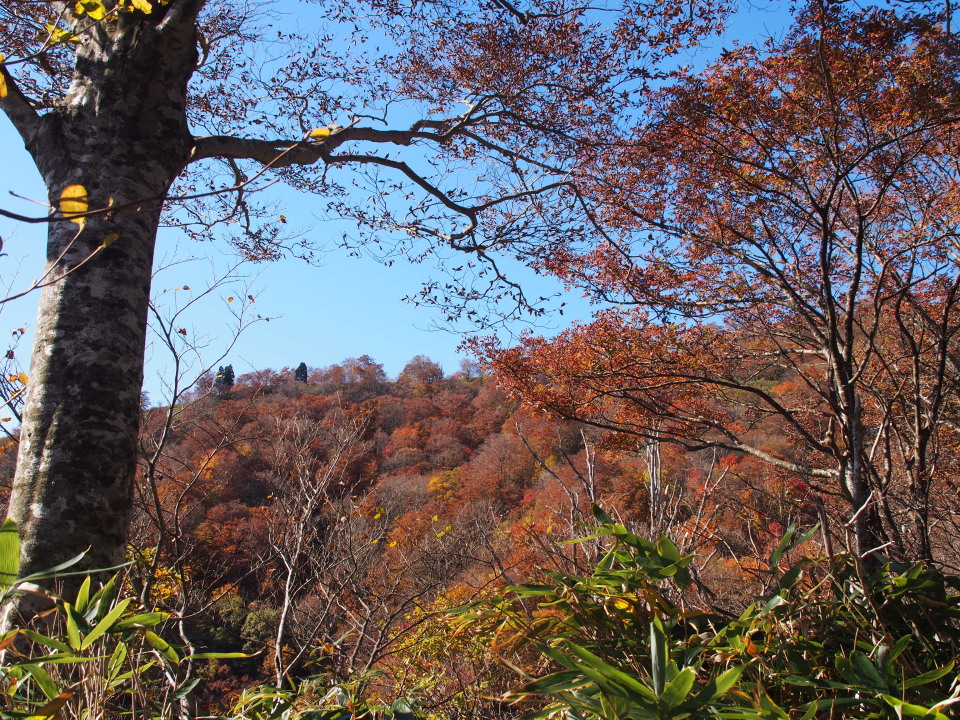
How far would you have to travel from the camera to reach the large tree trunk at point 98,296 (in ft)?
6.30

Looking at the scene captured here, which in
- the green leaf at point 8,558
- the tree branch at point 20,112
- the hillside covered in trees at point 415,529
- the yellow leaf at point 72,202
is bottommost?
the hillside covered in trees at point 415,529

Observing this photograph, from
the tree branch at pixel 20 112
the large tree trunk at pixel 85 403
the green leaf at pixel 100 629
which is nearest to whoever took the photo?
the green leaf at pixel 100 629

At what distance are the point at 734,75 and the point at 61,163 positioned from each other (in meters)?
3.25

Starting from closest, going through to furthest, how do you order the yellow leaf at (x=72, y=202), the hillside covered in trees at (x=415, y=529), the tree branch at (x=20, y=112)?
1. the yellow leaf at (x=72, y=202)
2. the hillside covered in trees at (x=415, y=529)
3. the tree branch at (x=20, y=112)

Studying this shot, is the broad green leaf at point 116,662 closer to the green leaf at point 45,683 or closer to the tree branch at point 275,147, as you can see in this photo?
the green leaf at point 45,683

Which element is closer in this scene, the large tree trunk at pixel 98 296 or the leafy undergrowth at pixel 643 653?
the leafy undergrowth at pixel 643 653

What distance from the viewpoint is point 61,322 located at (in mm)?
2109

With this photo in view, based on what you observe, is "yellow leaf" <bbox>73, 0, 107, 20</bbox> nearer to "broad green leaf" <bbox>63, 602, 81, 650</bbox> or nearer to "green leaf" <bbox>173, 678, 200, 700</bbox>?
"broad green leaf" <bbox>63, 602, 81, 650</bbox>

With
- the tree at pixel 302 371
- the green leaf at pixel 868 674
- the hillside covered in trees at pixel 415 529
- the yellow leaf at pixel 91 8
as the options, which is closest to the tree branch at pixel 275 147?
the hillside covered in trees at pixel 415 529

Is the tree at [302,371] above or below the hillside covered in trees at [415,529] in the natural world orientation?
above

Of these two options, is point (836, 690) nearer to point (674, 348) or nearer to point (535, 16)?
point (674, 348)

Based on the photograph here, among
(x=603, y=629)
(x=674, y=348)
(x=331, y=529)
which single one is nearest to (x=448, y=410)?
(x=331, y=529)

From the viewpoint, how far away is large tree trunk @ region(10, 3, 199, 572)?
192 cm

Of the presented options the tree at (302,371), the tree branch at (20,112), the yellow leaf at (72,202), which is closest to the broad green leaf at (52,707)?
the yellow leaf at (72,202)
